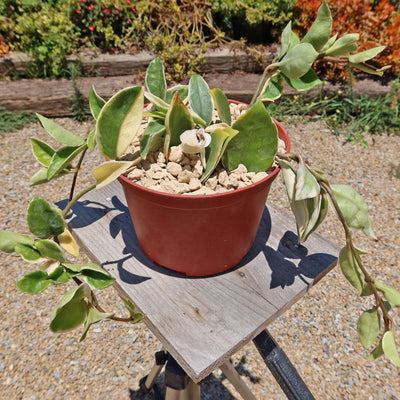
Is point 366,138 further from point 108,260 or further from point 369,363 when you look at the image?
point 108,260

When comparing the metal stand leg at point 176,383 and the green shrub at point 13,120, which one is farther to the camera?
the green shrub at point 13,120

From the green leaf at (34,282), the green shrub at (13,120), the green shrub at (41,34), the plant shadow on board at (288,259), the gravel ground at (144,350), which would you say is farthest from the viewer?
the green shrub at (41,34)

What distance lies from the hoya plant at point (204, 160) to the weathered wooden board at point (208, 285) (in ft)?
0.36

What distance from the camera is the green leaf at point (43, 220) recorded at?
1.78 feet

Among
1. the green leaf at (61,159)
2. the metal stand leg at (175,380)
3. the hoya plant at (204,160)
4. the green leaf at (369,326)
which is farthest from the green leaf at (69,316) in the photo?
the green leaf at (369,326)

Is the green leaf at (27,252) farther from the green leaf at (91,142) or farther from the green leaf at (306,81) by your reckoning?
the green leaf at (306,81)

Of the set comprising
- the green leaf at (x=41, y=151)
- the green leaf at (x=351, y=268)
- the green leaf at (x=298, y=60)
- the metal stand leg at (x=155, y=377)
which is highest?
the green leaf at (x=298, y=60)

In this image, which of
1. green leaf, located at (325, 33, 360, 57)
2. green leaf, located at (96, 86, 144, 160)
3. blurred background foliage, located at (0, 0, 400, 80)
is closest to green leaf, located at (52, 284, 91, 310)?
green leaf, located at (96, 86, 144, 160)

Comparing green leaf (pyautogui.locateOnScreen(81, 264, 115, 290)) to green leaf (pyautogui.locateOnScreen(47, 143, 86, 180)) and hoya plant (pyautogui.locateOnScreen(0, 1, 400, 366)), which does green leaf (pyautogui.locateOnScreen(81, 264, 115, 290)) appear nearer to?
hoya plant (pyautogui.locateOnScreen(0, 1, 400, 366))

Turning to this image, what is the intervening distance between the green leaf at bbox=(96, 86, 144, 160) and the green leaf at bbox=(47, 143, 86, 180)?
0.05 metres

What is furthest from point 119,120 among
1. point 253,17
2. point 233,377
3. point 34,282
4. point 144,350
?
point 253,17

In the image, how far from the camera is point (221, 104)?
2.21ft

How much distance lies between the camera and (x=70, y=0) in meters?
2.99

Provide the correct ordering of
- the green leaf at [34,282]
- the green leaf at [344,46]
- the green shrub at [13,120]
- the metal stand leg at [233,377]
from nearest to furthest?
the green leaf at [34,282] → the green leaf at [344,46] → the metal stand leg at [233,377] → the green shrub at [13,120]
